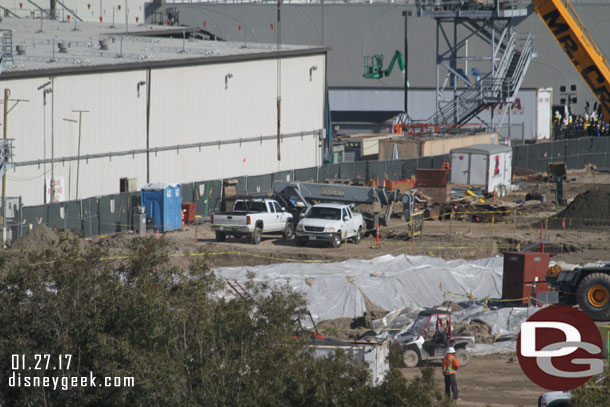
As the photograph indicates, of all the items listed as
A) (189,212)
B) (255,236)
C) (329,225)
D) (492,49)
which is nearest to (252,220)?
(255,236)

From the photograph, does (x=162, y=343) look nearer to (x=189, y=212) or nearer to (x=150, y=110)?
(x=189, y=212)

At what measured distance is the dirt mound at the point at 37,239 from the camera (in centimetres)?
3347

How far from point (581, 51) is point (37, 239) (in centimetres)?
3462

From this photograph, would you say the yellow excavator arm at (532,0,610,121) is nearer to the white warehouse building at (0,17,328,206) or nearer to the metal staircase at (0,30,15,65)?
the white warehouse building at (0,17,328,206)

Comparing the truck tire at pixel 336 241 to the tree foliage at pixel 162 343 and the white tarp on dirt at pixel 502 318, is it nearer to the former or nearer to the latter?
the white tarp on dirt at pixel 502 318

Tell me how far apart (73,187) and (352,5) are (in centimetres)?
5204

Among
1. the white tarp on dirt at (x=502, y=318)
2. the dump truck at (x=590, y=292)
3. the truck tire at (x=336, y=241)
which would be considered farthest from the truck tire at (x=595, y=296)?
the truck tire at (x=336, y=241)

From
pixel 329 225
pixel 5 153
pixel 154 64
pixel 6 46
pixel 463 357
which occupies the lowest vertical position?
pixel 463 357

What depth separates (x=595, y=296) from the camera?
25.4m

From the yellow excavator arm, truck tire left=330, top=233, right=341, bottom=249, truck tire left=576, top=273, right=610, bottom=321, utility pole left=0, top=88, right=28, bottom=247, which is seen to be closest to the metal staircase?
utility pole left=0, top=88, right=28, bottom=247

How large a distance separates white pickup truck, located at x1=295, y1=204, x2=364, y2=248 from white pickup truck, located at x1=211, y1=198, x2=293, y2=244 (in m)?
1.31

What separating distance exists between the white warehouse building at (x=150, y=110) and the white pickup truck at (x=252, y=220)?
889 cm

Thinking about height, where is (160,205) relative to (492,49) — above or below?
below

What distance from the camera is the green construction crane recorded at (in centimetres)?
8481
